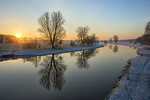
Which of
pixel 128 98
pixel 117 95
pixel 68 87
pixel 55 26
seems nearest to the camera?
pixel 128 98

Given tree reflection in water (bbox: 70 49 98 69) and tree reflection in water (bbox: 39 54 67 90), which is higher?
tree reflection in water (bbox: 70 49 98 69)

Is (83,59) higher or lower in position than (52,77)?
higher

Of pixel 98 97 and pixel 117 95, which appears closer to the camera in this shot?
pixel 117 95

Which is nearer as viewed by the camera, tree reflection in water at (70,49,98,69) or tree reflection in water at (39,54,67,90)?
tree reflection in water at (39,54,67,90)

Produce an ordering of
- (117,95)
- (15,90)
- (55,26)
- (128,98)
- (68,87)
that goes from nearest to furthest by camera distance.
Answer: (128,98)
(117,95)
(15,90)
(68,87)
(55,26)

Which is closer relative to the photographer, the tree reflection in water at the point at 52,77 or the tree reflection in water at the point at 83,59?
the tree reflection in water at the point at 52,77

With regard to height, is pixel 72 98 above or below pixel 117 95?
below

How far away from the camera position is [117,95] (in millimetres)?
5016

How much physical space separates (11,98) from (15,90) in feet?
3.43

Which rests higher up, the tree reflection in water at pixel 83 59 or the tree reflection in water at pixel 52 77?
the tree reflection in water at pixel 83 59

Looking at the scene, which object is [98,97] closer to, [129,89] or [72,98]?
[72,98]

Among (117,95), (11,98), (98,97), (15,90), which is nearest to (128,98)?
(117,95)

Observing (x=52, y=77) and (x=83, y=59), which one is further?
(x=83, y=59)

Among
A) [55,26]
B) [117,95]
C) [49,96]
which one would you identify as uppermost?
[55,26]
